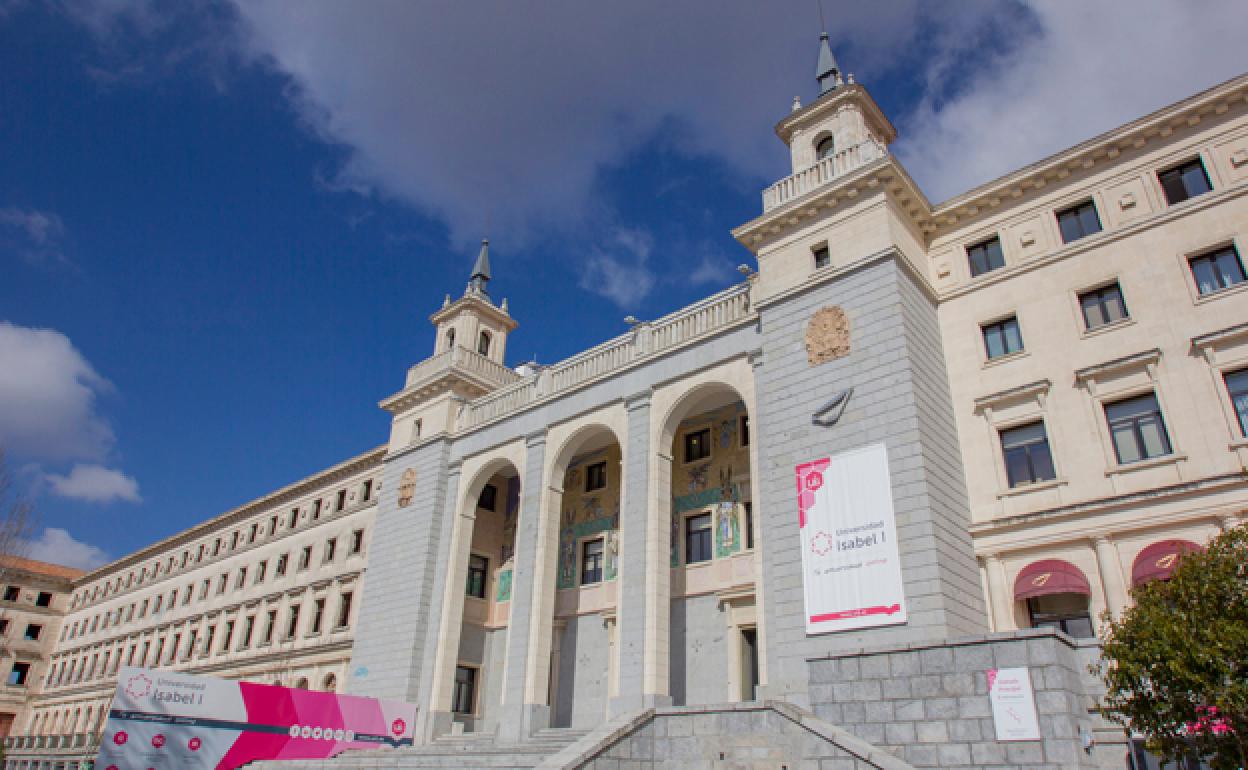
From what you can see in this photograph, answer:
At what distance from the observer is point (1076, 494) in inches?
690

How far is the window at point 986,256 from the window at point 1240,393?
5.85 metres

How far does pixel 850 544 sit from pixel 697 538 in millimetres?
7958

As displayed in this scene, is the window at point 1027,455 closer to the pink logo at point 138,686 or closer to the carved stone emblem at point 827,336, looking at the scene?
the carved stone emblem at point 827,336

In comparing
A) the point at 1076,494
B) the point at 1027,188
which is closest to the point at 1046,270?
the point at 1027,188

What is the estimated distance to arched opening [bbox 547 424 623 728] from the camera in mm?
26172

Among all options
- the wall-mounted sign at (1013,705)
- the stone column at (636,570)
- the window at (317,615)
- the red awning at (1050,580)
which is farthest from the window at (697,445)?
the window at (317,615)

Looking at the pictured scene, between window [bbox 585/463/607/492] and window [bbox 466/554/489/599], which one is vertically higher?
window [bbox 585/463/607/492]

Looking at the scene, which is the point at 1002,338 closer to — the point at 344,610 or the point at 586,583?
the point at 586,583

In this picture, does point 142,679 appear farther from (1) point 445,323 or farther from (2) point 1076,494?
(2) point 1076,494

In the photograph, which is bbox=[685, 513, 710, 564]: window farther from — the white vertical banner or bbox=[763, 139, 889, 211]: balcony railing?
bbox=[763, 139, 889, 211]: balcony railing

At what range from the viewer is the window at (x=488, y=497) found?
32500 millimetres

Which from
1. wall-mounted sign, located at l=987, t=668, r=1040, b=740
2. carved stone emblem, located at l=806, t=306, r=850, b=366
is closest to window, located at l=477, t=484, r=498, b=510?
carved stone emblem, located at l=806, t=306, r=850, b=366

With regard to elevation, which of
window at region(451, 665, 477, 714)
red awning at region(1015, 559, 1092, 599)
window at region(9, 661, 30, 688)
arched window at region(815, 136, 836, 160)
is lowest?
window at region(451, 665, 477, 714)

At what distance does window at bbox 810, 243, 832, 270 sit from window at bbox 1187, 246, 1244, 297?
8.09 m
